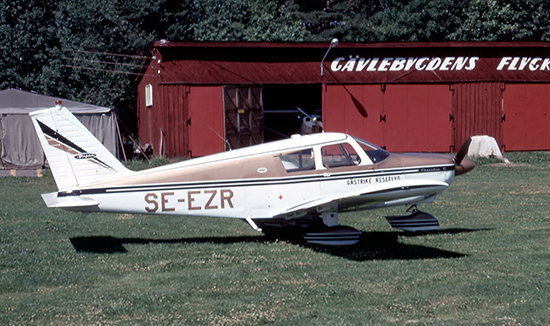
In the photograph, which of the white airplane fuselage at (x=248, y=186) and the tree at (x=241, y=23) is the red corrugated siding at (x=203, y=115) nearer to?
the white airplane fuselage at (x=248, y=186)

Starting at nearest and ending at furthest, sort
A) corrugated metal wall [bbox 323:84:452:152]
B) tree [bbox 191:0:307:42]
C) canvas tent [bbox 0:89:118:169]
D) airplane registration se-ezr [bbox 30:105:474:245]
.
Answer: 1. airplane registration se-ezr [bbox 30:105:474:245]
2. canvas tent [bbox 0:89:118:169]
3. corrugated metal wall [bbox 323:84:452:152]
4. tree [bbox 191:0:307:42]

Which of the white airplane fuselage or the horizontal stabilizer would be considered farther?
the white airplane fuselage

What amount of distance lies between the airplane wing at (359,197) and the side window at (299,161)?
0.60 meters

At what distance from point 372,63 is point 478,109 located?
16.5 feet

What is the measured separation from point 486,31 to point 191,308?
38623 millimetres

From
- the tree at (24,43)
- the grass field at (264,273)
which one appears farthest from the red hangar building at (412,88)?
the tree at (24,43)

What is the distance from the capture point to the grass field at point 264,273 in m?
7.17

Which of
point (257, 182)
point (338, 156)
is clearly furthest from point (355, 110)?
point (257, 182)

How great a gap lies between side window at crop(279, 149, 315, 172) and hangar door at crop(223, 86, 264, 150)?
16.1m

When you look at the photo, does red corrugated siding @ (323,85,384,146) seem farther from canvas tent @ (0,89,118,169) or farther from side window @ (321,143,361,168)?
side window @ (321,143,361,168)

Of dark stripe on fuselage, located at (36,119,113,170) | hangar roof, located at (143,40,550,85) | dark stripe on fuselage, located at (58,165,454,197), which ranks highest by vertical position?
hangar roof, located at (143,40,550,85)

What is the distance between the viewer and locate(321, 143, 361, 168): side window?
10.8 m

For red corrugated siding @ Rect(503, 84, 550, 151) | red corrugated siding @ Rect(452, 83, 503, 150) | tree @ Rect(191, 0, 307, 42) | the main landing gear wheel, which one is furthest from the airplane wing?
tree @ Rect(191, 0, 307, 42)

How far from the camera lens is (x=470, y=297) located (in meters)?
7.64
